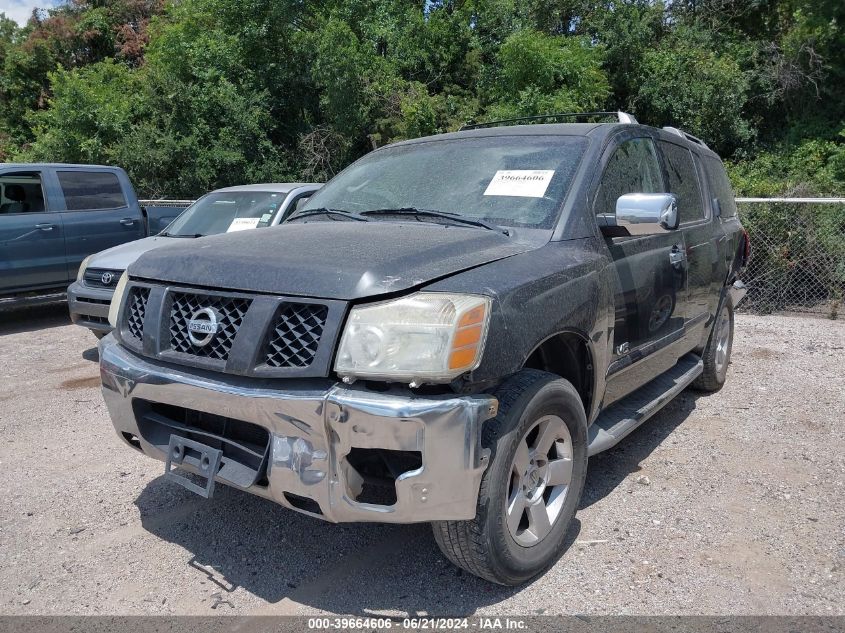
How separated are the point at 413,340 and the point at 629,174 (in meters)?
2.09

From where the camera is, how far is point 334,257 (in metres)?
2.70

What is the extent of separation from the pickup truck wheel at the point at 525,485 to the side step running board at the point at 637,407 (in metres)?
0.26

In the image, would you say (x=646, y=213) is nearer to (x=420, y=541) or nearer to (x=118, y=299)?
(x=420, y=541)

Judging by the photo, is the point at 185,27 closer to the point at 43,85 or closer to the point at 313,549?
the point at 43,85

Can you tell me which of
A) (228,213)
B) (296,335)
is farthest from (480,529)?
(228,213)

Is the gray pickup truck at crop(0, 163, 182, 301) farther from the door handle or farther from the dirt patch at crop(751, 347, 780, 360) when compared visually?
the dirt patch at crop(751, 347, 780, 360)

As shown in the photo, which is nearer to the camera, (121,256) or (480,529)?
(480,529)

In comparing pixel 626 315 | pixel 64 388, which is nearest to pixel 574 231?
pixel 626 315

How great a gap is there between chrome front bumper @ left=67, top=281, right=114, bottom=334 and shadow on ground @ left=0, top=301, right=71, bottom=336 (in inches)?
93.6

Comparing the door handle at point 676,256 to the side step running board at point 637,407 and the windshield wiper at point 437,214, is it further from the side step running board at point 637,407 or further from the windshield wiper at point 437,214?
the windshield wiper at point 437,214

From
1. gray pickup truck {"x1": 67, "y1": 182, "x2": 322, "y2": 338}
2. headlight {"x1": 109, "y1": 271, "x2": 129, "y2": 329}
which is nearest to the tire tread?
headlight {"x1": 109, "y1": 271, "x2": 129, "y2": 329}

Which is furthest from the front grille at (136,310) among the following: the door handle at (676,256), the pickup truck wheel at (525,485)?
the door handle at (676,256)

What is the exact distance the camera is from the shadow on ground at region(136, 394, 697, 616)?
289 centimetres

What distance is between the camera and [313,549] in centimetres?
329
